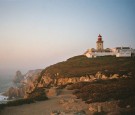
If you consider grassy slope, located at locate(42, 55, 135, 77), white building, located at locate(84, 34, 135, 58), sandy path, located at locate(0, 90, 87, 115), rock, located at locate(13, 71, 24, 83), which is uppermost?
white building, located at locate(84, 34, 135, 58)

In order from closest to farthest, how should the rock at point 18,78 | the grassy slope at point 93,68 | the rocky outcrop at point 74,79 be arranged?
1. the rocky outcrop at point 74,79
2. the grassy slope at point 93,68
3. the rock at point 18,78

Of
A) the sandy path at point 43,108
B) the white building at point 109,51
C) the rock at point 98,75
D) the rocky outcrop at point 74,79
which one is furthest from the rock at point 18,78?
the sandy path at point 43,108

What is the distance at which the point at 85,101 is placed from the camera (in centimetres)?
1622

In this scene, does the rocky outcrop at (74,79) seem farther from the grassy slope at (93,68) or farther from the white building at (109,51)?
the white building at (109,51)

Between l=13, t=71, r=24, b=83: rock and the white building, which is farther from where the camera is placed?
l=13, t=71, r=24, b=83: rock

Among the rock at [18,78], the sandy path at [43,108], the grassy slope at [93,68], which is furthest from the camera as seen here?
the rock at [18,78]

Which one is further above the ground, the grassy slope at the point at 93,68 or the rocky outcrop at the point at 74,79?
the grassy slope at the point at 93,68

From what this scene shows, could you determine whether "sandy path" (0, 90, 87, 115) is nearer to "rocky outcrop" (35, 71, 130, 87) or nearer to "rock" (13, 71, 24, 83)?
"rocky outcrop" (35, 71, 130, 87)

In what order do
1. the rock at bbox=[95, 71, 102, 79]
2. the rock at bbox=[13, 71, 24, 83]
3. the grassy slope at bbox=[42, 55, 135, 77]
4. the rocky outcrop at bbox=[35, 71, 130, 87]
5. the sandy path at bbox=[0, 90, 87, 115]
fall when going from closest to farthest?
the sandy path at bbox=[0, 90, 87, 115]
the rocky outcrop at bbox=[35, 71, 130, 87]
the rock at bbox=[95, 71, 102, 79]
the grassy slope at bbox=[42, 55, 135, 77]
the rock at bbox=[13, 71, 24, 83]

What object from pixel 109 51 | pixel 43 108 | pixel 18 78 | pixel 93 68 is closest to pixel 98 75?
pixel 93 68

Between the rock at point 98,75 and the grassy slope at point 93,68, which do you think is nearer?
the rock at point 98,75

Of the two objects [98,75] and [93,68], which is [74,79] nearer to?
[98,75]

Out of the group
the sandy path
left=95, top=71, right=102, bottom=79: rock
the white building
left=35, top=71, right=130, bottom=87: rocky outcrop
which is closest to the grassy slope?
left=35, top=71, right=130, bottom=87: rocky outcrop

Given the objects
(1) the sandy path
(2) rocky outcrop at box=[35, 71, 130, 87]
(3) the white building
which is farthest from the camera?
(3) the white building
